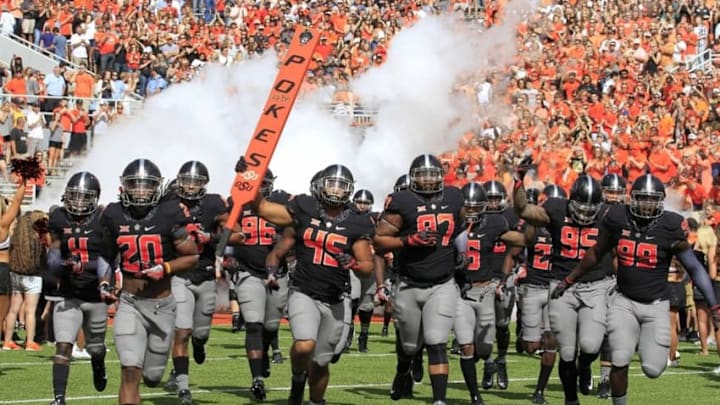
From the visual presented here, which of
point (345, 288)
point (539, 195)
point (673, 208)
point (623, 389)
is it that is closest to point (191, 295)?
point (345, 288)

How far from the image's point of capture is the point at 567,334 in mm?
11508

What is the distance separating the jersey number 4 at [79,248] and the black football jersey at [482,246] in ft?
12.0

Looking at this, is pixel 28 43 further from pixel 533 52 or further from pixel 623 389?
pixel 623 389

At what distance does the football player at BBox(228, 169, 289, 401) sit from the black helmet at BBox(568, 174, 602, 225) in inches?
108

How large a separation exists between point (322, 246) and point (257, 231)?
104 inches

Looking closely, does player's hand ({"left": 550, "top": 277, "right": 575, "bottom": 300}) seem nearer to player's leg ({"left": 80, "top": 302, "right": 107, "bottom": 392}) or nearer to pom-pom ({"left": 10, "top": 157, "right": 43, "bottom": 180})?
player's leg ({"left": 80, "top": 302, "right": 107, "bottom": 392})

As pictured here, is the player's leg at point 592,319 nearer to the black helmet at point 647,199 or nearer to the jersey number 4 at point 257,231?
the black helmet at point 647,199

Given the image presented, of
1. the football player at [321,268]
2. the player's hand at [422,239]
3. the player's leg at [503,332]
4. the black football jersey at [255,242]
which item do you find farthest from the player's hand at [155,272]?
the player's leg at [503,332]

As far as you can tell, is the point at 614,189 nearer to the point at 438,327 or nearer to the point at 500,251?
the point at 500,251

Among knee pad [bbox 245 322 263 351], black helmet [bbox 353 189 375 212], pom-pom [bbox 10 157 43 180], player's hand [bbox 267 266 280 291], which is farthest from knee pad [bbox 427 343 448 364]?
black helmet [bbox 353 189 375 212]

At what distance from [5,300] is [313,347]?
621cm

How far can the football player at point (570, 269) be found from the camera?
11391 millimetres

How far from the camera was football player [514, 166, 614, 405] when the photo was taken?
448 inches

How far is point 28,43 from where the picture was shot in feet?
90.2
